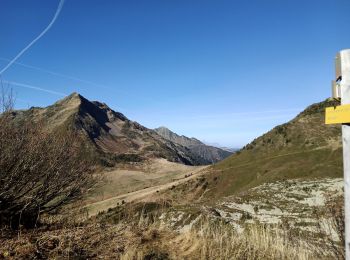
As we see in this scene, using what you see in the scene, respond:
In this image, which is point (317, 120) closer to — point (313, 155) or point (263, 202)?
point (313, 155)

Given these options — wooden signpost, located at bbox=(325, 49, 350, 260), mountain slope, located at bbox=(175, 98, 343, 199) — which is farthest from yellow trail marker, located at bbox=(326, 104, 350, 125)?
mountain slope, located at bbox=(175, 98, 343, 199)

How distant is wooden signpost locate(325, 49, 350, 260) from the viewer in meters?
4.69

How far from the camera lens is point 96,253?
22.3 feet

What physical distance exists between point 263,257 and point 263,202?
21129 mm

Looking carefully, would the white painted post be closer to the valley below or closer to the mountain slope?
the valley below

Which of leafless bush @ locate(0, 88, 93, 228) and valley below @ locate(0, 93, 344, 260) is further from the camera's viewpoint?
leafless bush @ locate(0, 88, 93, 228)

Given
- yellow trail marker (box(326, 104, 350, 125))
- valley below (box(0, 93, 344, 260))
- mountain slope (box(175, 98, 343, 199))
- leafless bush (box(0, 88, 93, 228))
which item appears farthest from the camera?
mountain slope (box(175, 98, 343, 199))

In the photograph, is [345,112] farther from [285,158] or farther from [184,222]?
[285,158]

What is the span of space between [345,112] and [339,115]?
0.08 meters

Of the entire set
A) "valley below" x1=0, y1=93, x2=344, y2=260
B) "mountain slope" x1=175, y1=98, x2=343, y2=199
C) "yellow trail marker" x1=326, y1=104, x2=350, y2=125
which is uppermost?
"mountain slope" x1=175, y1=98, x2=343, y2=199

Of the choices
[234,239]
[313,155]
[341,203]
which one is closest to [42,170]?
[234,239]

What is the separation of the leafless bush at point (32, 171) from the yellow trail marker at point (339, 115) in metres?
5.84

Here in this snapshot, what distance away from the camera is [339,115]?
473cm

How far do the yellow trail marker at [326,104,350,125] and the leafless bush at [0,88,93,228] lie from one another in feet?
19.2
